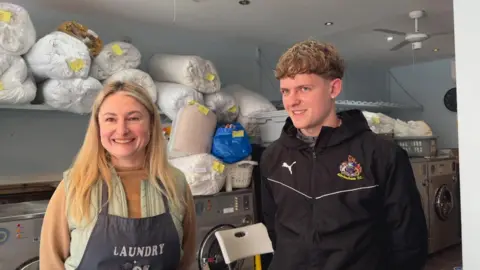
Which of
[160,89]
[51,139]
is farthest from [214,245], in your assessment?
[51,139]

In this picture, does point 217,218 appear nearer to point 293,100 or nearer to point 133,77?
point 133,77

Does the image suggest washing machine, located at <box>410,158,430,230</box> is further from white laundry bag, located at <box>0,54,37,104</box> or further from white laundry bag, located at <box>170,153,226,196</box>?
white laundry bag, located at <box>0,54,37,104</box>

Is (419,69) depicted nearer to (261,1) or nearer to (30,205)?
(261,1)

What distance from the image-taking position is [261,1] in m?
3.41

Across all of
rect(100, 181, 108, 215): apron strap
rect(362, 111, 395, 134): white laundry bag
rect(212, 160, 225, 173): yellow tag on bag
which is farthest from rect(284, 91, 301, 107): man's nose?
rect(362, 111, 395, 134): white laundry bag

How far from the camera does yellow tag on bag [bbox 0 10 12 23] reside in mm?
2625

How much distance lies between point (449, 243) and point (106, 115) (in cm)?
529

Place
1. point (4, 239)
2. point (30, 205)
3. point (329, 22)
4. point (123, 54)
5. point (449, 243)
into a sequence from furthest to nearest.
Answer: point (449, 243), point (329, 22), point (123, 54), point (30, 205), point (4, 239)

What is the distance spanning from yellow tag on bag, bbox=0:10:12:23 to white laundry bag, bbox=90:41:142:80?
72 cm

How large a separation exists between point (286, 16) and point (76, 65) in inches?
76.3

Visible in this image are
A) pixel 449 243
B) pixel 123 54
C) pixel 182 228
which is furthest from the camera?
pixel 449 243

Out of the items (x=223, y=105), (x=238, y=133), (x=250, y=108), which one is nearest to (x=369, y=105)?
(x=250, y=108)

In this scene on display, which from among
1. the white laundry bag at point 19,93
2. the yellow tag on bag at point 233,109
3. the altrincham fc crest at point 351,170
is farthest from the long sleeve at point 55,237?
the yellow tag on bag at point 233,109

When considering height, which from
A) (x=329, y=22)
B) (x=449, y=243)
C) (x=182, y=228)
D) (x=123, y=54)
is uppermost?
(x=329, y=22)
